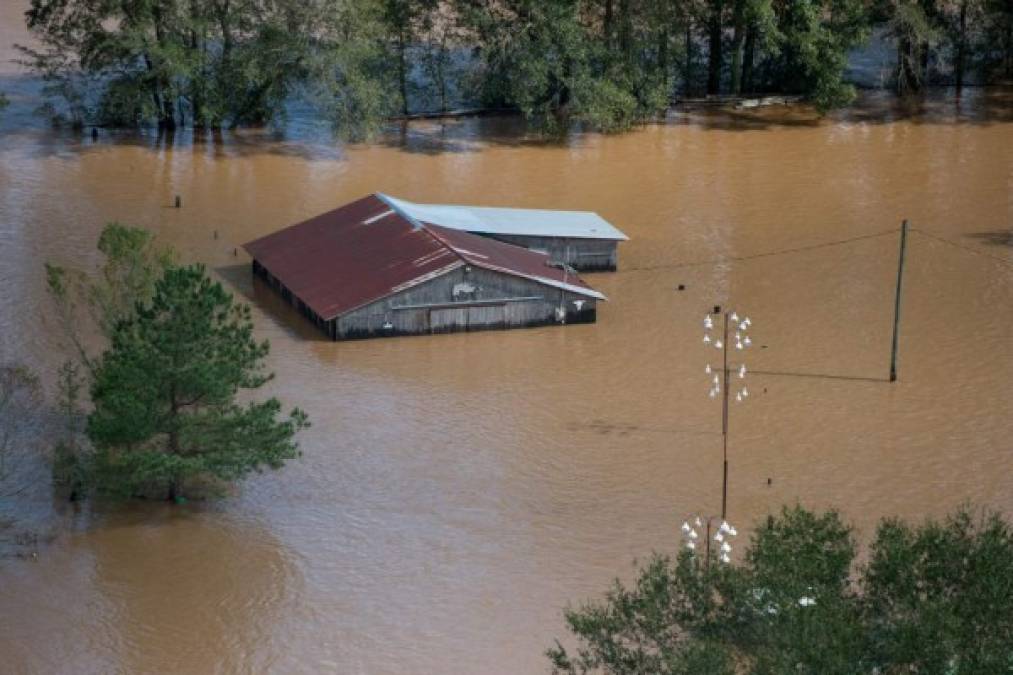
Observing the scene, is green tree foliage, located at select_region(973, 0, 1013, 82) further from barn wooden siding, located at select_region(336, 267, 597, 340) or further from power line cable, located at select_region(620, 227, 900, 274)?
barn wooden siding, located at select_region(336, 267, 597, 340)

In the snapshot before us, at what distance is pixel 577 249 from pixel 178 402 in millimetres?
15198

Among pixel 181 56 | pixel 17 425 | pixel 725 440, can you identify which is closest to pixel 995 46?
pixel 181 56

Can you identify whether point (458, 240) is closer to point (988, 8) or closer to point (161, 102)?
point (161, 102)

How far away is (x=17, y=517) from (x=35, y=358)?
24.7ft

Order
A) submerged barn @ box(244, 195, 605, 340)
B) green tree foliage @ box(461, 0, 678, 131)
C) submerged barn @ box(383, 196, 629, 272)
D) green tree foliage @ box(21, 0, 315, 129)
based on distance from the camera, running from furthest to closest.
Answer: green tree foliage @ box(461, 0, 678, 131), green tree foliage @ box(21, 0, 315, 129), submerged barn @ box(383, 196, 629, 272), submerged barn @ box(244, 195, 605, 340)

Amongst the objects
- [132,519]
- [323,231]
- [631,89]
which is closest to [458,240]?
[323,231]

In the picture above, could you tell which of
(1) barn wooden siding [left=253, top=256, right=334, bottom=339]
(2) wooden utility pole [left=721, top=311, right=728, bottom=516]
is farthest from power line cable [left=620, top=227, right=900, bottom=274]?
(1) barn wooden siding [left=253, top=256, right=334, bottom=339]

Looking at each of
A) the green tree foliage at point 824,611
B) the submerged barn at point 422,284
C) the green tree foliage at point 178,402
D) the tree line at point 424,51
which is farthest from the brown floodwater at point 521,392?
the green tree foliage at point 824,611

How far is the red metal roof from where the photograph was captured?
37344 mm

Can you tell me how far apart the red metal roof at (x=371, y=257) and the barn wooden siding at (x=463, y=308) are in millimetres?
260

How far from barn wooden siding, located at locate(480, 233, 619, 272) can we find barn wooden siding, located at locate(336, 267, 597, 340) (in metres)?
3.36

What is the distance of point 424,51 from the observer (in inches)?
2319

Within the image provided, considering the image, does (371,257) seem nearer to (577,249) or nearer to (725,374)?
(577,249)

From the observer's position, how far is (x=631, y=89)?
55.0m
